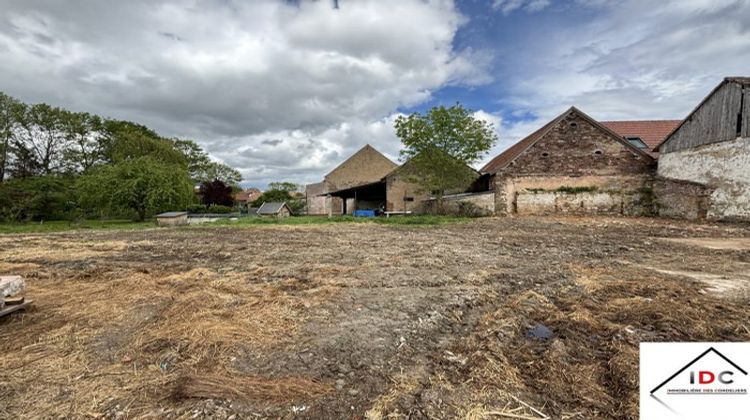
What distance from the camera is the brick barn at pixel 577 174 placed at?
19.0 m

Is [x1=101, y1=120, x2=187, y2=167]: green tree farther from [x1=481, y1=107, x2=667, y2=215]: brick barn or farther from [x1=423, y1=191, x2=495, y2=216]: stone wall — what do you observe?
[x1=481, y1=107, x2=667, y2=215]: brick barn

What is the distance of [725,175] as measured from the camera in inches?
552

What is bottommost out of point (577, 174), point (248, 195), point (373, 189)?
point (373, 189)

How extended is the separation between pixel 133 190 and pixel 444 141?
2067 centimetres

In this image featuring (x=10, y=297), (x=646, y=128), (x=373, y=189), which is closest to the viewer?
(x=10, y=297)

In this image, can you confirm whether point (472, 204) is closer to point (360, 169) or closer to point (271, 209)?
point (271, 209)

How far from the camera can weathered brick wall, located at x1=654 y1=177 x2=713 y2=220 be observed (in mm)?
14766

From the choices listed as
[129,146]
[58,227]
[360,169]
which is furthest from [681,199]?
[129,146]

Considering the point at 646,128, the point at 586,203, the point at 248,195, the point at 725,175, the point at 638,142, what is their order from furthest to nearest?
the point at 248,195
the point at 646,128
the point at 638,142
the point at 586,203
the point at 725,175

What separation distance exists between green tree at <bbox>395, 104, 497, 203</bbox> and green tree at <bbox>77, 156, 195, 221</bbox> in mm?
16378

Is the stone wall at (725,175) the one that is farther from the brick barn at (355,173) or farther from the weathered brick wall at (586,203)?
the brick barn at (355,173)

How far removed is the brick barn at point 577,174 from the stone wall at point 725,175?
307cm

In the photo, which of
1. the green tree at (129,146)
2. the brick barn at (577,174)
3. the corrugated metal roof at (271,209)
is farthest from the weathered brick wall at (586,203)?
the green tree at (129,146)

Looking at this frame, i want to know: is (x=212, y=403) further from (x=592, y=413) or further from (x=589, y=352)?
(x=589, y=352)
